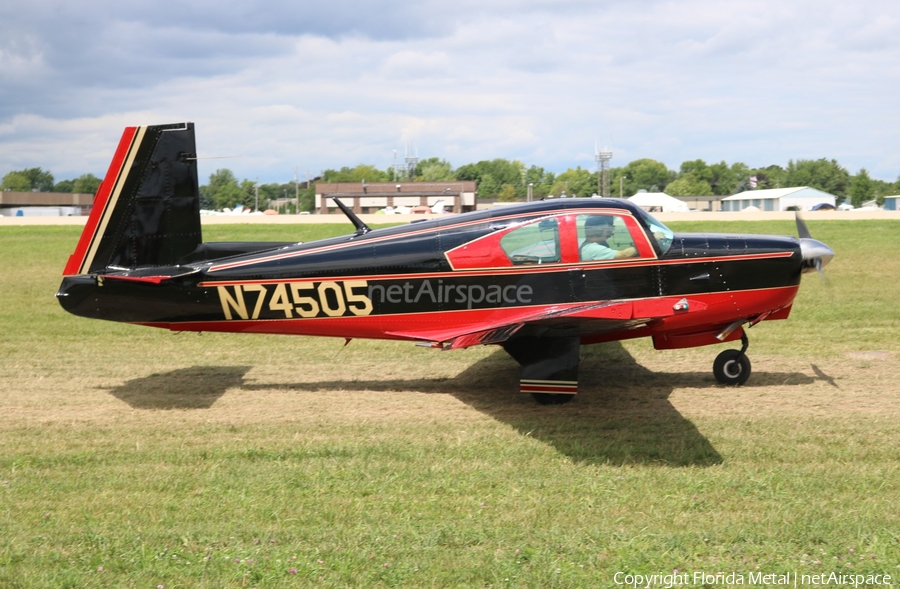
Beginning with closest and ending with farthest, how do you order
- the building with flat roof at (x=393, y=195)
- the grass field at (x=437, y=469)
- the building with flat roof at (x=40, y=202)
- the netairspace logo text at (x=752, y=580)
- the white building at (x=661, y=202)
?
the netairspace logo text at (x=752, y=580), the grass field at (x=437, y=469), the white building at (x=661, y=202), the building with flat roof at (x=393, y=195), the building with flat roof at (x=40, y=202)

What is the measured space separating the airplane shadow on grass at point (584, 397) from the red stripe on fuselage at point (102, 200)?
165cm

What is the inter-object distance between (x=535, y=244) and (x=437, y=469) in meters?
Answer: 3.00

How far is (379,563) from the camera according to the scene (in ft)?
15.7

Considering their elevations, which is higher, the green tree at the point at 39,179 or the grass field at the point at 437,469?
the green tree at the point at 39,179

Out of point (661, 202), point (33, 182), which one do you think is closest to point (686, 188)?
point (661, 202)

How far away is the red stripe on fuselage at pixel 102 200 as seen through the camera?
27.7 feet

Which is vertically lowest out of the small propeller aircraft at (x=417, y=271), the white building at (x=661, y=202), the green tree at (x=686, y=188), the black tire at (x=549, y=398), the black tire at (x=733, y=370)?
the black tire at (x=549, y=398)

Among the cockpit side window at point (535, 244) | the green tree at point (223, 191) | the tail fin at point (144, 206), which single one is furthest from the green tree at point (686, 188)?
the tail fin at point (144, 206)

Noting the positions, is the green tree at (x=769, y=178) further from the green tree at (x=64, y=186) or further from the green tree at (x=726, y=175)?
the green tree at (x=64, y=186)

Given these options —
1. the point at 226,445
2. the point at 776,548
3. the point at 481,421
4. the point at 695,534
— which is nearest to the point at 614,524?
the point at 695,534

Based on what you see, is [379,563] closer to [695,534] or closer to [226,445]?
[695,534]

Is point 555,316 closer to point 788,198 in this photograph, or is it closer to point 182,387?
point 182,387

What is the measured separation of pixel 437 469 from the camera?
6410mm

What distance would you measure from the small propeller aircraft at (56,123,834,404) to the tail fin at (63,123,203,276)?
0.01m
